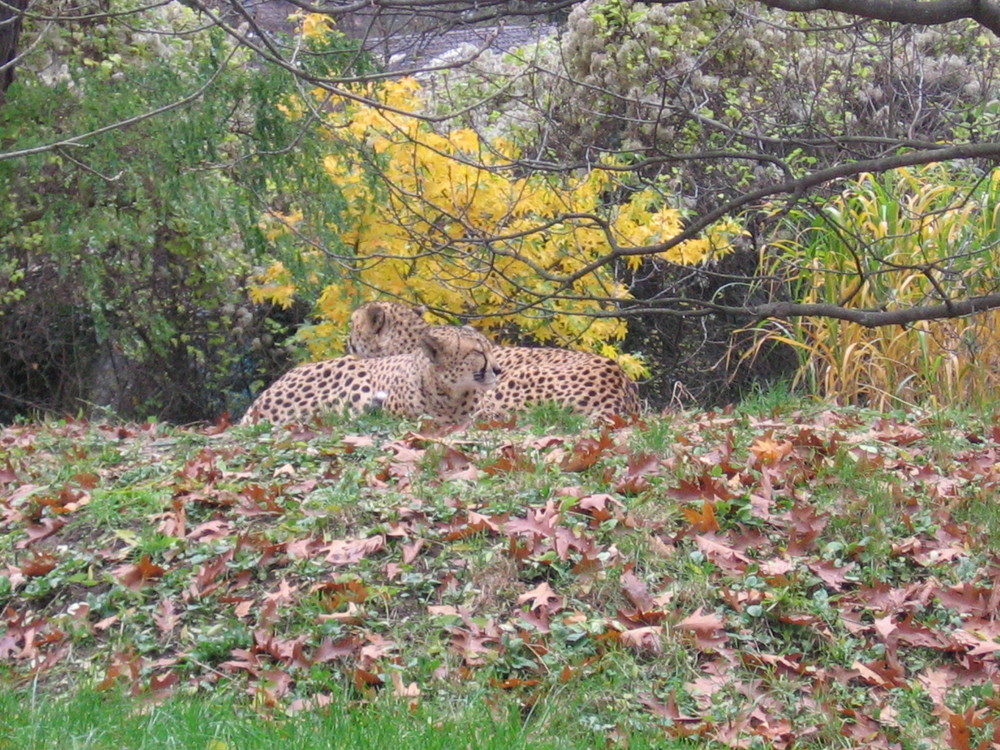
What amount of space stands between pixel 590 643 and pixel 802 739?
0.86 meters

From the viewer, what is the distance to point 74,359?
1355 cm

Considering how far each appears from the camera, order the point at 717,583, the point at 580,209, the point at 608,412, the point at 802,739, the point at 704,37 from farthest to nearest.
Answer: the point at 704,37 < the point at 580,209 < the point at 608,412 < the point at 717,583 < the point at 802,739

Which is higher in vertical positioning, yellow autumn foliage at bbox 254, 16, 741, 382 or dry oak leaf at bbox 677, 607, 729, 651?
yellow autumn foliage at bbox 254, 16, 741, 382

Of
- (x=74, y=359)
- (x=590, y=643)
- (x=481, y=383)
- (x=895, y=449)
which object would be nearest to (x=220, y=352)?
(x=74, y=359)

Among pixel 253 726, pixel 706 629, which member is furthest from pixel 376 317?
pixel 253 726

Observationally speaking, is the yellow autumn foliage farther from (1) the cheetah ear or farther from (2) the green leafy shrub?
(2) the green leafy shrub

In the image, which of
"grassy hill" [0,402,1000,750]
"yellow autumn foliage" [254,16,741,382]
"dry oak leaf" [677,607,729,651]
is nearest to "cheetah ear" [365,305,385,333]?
"yellow autumn foliage" [254,16,741,382]

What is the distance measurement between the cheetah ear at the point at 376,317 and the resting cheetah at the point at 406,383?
0.53m

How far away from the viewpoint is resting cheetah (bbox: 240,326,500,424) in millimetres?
8766

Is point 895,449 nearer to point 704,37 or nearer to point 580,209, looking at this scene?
point 580,209

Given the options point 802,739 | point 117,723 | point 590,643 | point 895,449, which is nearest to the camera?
point 117,723

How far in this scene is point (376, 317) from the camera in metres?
9.95

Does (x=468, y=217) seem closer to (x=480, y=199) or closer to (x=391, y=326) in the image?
(x=480, y=199)

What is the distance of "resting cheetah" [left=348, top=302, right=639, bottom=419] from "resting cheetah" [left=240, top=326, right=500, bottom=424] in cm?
20
